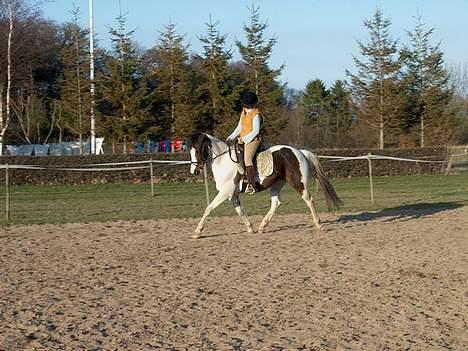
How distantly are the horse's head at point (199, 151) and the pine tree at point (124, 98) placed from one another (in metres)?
21.0

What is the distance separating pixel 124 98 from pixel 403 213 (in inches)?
798

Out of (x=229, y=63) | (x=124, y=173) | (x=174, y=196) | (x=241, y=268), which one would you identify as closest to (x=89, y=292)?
(x=241, y=268)

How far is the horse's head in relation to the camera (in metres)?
10.9

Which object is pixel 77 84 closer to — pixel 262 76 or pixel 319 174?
pixel 262 76

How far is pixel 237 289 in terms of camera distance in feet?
22.6

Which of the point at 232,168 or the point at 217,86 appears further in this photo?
the point at 217,86

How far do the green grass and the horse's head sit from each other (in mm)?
3522

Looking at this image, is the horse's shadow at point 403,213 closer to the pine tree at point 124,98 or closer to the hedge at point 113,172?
the hedge at point 113,172

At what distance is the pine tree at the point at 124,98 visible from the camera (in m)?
31.7

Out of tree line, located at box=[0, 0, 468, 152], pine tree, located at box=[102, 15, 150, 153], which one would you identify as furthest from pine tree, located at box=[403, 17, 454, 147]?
pine tree, located at box=[102, 15, 150, 153]

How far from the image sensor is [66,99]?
3316cm

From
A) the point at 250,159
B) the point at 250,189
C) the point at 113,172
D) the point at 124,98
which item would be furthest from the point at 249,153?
the point at 124,98

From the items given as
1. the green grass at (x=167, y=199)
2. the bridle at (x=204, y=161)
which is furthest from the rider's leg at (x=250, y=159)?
the green grass at (x=167, y=199)

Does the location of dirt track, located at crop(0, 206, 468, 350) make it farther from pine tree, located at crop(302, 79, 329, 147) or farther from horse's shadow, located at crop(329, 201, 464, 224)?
pine tree, located at crop(302, 79, 329, 147)
